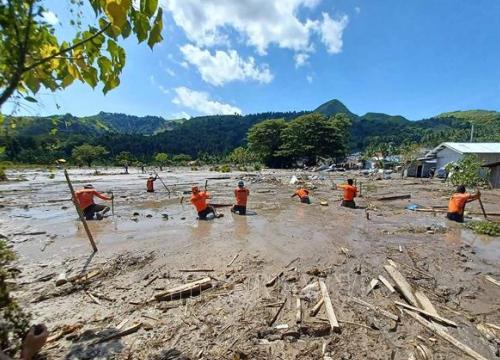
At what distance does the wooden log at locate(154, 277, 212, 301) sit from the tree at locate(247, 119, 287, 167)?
69.6 meters

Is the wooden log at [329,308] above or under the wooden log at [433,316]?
above

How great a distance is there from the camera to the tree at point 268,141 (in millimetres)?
75750

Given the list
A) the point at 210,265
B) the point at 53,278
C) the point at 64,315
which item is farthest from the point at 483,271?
the point at 53,278

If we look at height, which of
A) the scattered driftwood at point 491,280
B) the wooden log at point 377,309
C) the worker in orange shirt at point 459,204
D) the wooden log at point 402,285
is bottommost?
the scattered driftwood at point 491,280

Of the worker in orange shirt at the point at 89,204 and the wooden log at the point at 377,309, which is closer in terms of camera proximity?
the wooden log at the point at 377,309

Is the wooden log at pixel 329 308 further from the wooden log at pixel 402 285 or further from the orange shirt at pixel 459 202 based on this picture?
the orange shirt at pixel 459 202

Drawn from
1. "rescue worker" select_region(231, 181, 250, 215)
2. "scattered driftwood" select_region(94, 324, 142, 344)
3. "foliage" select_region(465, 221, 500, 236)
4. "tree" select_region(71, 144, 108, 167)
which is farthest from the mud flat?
"tree" select_region(71, 144, 108, 167)

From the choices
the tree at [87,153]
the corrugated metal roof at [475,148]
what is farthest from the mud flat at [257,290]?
the tree at [87,153]

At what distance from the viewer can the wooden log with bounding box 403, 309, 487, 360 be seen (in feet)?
→ 13.6

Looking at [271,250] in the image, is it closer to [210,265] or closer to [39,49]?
[210,265]

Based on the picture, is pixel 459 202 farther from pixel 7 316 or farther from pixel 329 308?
pixel 7 316

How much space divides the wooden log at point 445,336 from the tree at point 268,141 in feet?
231

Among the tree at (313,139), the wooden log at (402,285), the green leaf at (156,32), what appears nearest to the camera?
the green leaf at (156,32)

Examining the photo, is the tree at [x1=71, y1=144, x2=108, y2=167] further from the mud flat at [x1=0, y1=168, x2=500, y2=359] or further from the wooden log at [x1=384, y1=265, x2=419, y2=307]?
the wooden log at [x1=384, y1=265, x2=419, y2=307]
